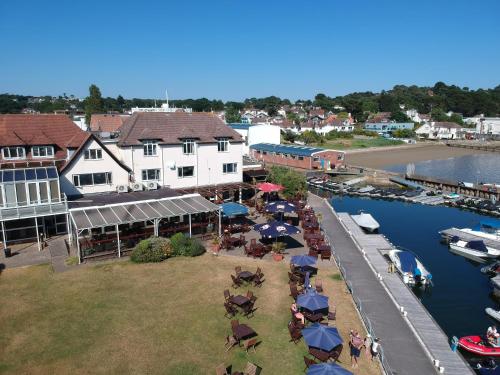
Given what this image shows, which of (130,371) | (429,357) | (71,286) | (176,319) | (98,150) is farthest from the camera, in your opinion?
(98,150)

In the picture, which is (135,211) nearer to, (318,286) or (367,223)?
(318,286)

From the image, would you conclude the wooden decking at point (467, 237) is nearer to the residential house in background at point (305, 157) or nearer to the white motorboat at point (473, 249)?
the white motorboat at point (473, 249)

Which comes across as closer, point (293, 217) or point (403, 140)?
point (293, 217)

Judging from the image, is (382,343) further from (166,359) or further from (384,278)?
(166,359)

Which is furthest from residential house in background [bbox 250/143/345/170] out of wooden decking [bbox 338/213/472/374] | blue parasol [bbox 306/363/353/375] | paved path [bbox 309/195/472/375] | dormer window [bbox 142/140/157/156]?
blue parasol [bbox 306/363/353/375]

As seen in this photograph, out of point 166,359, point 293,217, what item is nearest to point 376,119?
point 293,217
